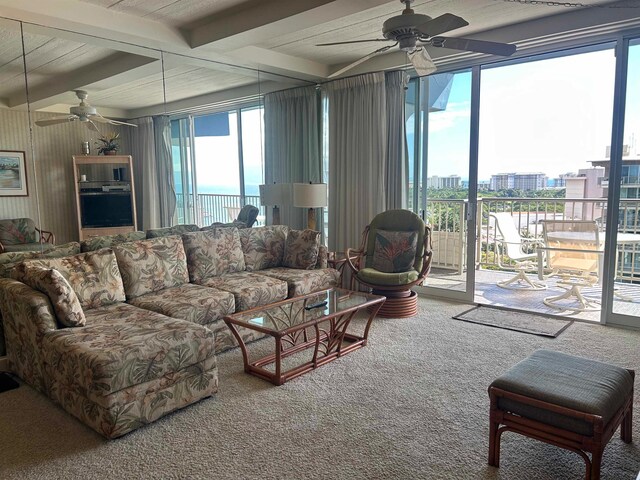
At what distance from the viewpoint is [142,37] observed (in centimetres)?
367

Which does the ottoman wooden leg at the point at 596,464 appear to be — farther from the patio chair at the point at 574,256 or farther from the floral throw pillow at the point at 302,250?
the patio chair at the point at 574,256

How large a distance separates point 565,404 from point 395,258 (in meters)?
2.81

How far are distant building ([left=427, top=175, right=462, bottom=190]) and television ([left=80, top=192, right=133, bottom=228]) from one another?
10.3 feet

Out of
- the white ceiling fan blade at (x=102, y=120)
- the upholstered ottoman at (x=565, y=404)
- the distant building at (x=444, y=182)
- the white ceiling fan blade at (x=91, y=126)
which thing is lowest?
the upholstered ottoman at (x=565, y=404)

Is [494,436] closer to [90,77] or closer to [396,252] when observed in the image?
[396,252]

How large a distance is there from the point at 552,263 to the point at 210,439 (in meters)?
4.16

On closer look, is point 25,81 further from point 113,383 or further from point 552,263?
point 552,263

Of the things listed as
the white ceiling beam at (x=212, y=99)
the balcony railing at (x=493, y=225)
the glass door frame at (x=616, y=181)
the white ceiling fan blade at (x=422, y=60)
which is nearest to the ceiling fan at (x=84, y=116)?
the white ceiling beam at (x=212, y=99)

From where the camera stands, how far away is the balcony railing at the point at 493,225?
4.03 metres

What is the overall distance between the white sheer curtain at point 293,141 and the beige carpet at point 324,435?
2575mm

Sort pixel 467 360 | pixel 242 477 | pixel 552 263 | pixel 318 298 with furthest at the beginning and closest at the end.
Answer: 1. pixel 552 263
2. pixel 318 298
3. pixel 467 360
4. pixel 242 477

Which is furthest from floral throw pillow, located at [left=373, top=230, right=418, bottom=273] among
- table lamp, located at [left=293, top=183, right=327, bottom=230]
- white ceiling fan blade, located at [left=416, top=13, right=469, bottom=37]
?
white ceiling fan blade, located at [left=416, top=13, right=469, bottom=37]

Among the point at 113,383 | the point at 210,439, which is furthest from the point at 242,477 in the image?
the point at 113,383

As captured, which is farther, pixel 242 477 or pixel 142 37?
pixel 142 37
